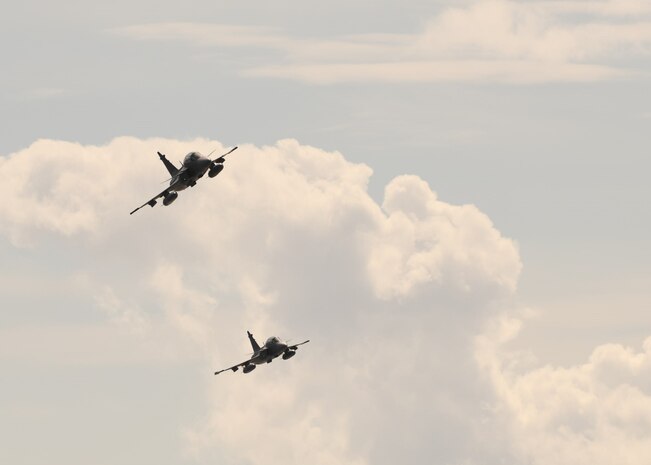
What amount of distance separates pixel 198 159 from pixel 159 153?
11552 mm

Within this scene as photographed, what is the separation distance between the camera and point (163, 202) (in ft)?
626

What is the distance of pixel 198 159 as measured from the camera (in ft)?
624

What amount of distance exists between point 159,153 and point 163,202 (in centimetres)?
1165

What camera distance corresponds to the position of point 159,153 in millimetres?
199375

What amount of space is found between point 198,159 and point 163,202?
825 cm
